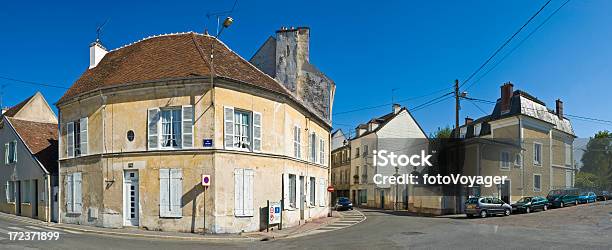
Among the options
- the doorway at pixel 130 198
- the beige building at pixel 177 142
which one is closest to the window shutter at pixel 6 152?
the beige building at pixel 177 142

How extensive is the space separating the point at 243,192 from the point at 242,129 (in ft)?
8.98

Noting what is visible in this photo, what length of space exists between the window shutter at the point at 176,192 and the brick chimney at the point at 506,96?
26833mm

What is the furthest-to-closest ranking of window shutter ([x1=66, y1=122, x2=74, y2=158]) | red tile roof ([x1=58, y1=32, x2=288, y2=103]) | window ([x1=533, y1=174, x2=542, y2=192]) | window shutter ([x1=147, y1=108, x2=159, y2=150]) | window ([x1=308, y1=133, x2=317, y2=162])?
window ([x1=533, y1=174, x2=542, y2=192]), window ([x1=308, y1=133, x2=317, y2=162]), window shutter ([x1=66, y1=122, x2=74, y2=158]), red tile roof ([x1=58, y1=32, x2=288, y2=103]), window shutter ([x1=147, y1=108, x2=159, y2=150])

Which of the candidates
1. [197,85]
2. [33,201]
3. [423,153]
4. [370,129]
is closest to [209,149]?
[197,85]

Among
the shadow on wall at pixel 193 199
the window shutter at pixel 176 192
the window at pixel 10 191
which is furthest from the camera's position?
the window at pixel 10 191

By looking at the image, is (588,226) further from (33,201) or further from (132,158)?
(33,201)

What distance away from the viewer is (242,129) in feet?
62.1

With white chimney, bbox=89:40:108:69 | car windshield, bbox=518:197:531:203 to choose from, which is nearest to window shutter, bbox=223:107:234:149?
white chimney, bbox=89:40:108:69

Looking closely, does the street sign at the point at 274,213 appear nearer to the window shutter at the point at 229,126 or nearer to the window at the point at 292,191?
the window at the point at 292,191

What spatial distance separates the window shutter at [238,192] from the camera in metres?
18.0

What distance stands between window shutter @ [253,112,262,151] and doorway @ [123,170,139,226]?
522 cm

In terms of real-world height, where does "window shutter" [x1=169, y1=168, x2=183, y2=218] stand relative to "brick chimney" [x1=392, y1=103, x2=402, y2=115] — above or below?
below

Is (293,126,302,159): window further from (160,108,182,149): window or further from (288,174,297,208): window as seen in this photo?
(160,108,182,149): window

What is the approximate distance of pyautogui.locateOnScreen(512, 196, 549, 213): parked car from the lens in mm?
29719
